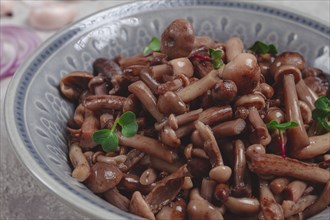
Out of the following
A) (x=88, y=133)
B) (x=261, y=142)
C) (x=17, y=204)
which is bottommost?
(x=17, y=204)

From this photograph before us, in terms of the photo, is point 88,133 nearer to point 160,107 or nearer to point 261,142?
point 160,107

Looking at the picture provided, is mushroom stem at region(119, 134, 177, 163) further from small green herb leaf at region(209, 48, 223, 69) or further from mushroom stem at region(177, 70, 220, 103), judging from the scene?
small green herb leaf at region(209, 48, 223, 69)

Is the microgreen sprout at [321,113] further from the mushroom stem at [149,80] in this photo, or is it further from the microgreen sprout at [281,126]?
the mushroom stem at [149,80]

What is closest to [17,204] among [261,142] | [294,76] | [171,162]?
[171,162]

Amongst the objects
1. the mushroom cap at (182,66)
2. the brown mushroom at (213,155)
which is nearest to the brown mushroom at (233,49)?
the mushroom cap at (182,66)

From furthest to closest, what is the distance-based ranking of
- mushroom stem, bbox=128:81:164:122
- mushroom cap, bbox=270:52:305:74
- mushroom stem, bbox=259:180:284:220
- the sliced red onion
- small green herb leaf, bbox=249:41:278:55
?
the sliced red onion
small green herb leaf, bbox=249:41:278:55
mushroom cap, bbox=270:52:305:74
mushroom stem, bbox=128:81:164:122
mushroom stem, bbox=259:180:284:220

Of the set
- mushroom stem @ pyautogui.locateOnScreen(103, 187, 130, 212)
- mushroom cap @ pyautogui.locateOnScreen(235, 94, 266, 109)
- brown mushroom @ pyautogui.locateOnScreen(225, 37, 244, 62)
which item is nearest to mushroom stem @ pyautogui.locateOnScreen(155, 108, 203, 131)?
mushroom cap @ pyautogui.locateOnScreen(235, 94, 266, 109)
